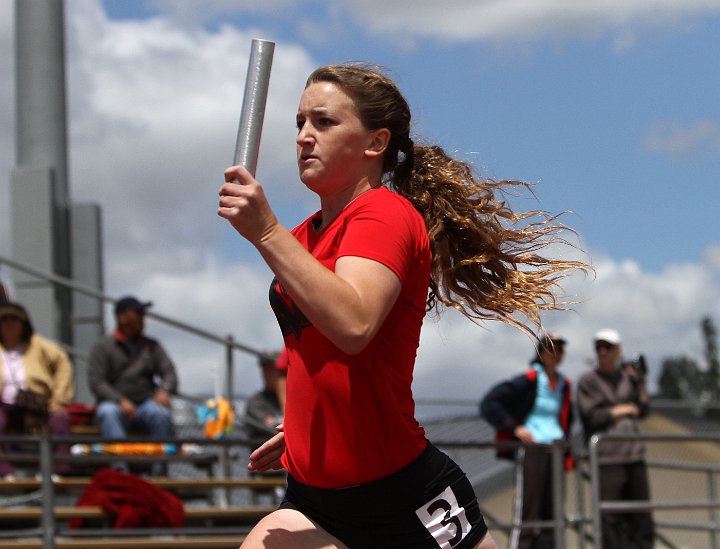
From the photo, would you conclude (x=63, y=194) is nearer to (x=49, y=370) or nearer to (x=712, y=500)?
(x=49, y=370)

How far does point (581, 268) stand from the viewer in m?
3.55

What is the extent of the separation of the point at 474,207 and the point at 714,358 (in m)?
62.2

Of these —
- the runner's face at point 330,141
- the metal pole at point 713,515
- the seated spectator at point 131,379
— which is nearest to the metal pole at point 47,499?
the seated spectator at point 131,379

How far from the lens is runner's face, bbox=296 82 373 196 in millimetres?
3045

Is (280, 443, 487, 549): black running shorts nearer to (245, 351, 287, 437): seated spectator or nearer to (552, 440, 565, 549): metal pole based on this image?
(552, 440, 565, 549): metal pole

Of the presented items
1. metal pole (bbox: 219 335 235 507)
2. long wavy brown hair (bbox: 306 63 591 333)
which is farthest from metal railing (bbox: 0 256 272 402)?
long wavy brown hair (bbox: 306 63 591 333)

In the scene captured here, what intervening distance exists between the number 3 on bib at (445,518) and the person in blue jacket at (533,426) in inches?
225

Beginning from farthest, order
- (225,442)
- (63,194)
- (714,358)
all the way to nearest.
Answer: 1. (714,358)
2. (63,194)
3. (225,442)

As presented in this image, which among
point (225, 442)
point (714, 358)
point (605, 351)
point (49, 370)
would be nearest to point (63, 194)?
point (49, 370)

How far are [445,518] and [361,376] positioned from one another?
0.43 metres

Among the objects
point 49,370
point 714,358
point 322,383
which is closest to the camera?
point 322,383

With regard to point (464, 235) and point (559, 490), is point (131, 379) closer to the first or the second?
point (559, 490)

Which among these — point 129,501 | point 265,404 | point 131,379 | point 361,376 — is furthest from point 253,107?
point 265,404

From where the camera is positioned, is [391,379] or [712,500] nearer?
[391,379]
